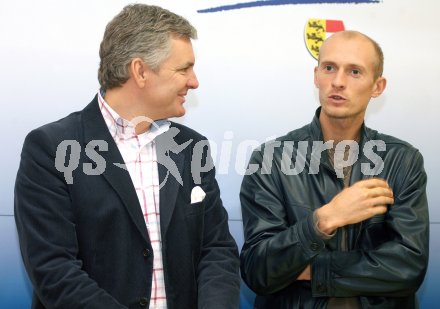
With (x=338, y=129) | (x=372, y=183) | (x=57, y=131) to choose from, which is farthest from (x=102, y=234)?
(x=338, y=129)

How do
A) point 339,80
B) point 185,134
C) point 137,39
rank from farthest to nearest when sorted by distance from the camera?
point 339,80
point 185,134
point 137,39

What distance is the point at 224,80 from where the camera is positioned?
9.80 ft

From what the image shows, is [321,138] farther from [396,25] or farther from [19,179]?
[19,179]

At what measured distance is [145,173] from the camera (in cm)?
243

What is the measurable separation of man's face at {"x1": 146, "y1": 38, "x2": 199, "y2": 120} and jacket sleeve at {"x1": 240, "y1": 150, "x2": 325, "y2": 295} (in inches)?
18.6

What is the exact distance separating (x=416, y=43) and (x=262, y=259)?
1316mm

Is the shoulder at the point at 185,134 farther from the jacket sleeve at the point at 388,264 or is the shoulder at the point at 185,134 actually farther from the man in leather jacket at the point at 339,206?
the jacket sleeve at the point at 388,264

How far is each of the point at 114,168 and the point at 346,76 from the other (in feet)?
3.44

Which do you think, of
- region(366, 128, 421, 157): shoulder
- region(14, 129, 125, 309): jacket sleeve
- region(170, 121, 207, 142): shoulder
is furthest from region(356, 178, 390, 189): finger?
region(14, 129, 125, 309): jacket sleeve

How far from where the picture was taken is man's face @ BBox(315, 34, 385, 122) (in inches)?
108

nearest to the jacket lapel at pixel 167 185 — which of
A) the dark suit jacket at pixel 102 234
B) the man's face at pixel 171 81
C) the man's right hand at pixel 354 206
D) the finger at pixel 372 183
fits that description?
the dark suit jacket at pixel 102 234

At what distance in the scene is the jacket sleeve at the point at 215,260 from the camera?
2340mm

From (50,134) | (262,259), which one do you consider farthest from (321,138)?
(50,134)

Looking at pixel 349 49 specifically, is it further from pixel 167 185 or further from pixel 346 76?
pixel 167 185
